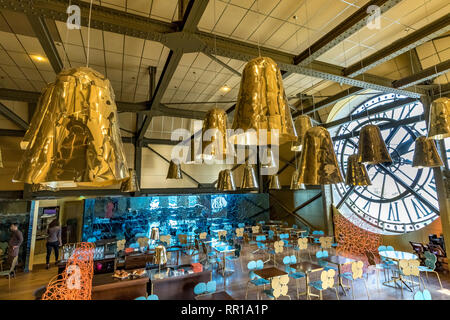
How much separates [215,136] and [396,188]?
351 inches

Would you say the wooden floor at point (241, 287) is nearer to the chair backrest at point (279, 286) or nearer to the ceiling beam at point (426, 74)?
the chair backrest at point (279, 286)

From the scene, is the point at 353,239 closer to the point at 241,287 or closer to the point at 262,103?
the point at 241,287

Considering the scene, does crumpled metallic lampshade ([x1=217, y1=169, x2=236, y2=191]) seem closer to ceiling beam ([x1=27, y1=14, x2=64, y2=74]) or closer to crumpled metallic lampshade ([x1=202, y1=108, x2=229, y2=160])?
crumpled metallic lampshade ([x1=202, y1=108, x2=229, y2=160])

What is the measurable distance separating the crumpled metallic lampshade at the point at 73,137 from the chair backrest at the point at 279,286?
4.66 m

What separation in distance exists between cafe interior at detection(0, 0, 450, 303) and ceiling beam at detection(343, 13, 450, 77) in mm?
28

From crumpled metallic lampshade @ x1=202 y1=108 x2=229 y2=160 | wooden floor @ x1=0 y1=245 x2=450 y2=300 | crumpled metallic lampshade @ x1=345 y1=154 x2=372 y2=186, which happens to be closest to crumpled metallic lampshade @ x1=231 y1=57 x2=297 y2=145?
crumpled metallic lampshade @ x1=202 y1=108 x2=229 y2=160

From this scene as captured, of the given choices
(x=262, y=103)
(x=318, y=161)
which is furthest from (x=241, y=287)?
(x=262, y=103)

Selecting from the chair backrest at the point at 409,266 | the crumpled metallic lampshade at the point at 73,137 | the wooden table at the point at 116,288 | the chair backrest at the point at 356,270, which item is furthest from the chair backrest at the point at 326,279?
the crumpled metallic lampshade at the point at 73,137

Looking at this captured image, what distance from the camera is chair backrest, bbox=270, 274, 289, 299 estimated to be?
177 inches

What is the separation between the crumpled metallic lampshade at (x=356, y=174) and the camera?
323 cm

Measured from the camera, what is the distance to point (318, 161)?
5.48 feet

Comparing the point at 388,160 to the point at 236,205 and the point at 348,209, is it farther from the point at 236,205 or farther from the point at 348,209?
the point at 236,205
